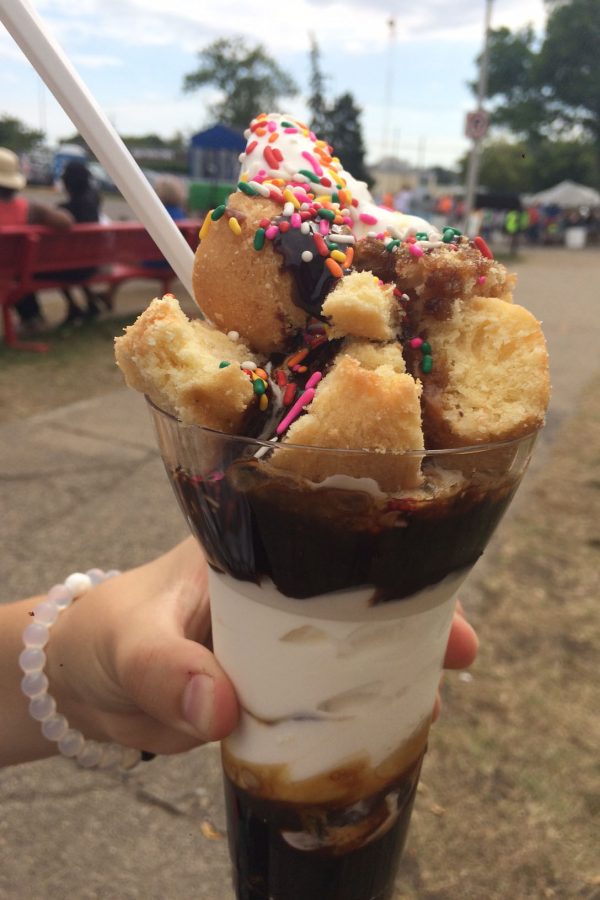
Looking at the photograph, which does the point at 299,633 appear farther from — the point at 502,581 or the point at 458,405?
the point at 502,581

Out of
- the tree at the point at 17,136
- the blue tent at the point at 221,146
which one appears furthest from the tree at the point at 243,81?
the blue tent at the point at 221,146

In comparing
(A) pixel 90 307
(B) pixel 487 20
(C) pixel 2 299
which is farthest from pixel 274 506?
(B) pixel 487 20

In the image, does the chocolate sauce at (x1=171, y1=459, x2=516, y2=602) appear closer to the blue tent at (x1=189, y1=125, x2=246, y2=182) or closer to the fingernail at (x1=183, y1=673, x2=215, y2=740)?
the fingernail at (x1=183, y1=673, x2=215, y2=740)

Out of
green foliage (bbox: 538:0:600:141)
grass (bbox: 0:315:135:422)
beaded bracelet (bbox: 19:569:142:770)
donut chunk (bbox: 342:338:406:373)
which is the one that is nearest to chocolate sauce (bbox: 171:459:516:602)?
donut chunk (bbox: 342:338:406:373)

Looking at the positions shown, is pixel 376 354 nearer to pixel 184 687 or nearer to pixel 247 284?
pixel 247 284

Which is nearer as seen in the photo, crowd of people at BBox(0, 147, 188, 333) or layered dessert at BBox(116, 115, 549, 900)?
layered dessert at BBox(116, 115, 549, 900)

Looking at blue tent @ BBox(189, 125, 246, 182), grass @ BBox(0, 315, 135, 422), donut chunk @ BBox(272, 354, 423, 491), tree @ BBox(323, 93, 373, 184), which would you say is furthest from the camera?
blue tent @ BBox(189, 125, 246, 182)

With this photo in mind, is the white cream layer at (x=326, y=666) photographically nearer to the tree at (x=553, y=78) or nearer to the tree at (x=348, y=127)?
the tree at (x=348, y=127)
